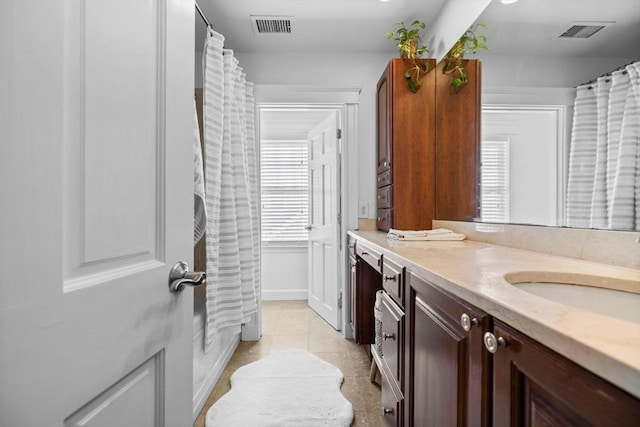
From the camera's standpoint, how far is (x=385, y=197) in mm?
2545

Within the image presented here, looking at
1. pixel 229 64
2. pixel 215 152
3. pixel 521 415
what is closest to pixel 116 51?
pixel 521 415

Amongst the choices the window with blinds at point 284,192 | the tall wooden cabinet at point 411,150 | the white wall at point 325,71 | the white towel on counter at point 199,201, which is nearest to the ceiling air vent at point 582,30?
the tall wooden cabinet at point 411,150

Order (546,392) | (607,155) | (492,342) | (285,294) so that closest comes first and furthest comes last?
(546,392) < (492,342) < (607,155) < (285,294)

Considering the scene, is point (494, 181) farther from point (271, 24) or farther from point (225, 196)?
point (271, 24)

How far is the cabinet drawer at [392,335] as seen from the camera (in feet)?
4.29

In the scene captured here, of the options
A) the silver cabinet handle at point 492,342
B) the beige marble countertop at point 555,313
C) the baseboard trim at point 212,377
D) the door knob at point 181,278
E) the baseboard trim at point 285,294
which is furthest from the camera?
the baseboard trim at point 285,294

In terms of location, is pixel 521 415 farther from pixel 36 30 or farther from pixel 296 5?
pixel 296 5

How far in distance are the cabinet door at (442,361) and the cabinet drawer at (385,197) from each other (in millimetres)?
1270

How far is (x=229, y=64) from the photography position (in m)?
2.10

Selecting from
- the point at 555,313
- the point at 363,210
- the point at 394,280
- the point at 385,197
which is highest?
the point at 385,197

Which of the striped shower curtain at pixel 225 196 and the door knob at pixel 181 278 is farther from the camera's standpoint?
the striped shower curtain at pixel 225 196

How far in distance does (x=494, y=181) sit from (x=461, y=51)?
846 mm

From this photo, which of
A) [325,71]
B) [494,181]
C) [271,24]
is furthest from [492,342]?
[325,71]

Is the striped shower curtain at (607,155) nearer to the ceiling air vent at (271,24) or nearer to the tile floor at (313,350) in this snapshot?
the tile floor at (313,350)
